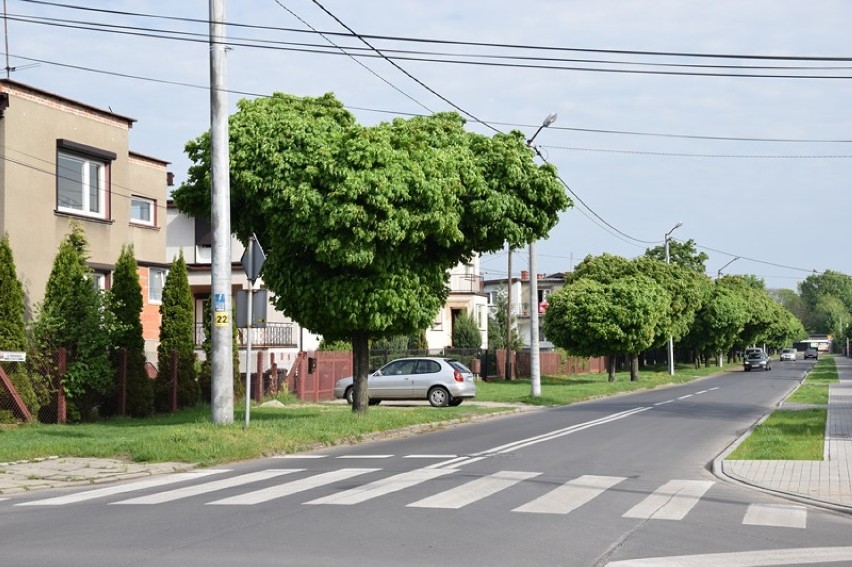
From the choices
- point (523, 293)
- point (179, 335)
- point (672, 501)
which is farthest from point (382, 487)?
point (523, 293)

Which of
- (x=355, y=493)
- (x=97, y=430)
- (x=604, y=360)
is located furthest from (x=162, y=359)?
(x=604, y=360)

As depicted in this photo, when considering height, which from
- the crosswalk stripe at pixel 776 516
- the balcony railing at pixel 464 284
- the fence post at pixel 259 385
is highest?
the balcony railing at pixel 464 284

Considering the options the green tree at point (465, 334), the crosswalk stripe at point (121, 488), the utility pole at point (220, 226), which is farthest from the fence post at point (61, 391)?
the green tree at point (465, 334)

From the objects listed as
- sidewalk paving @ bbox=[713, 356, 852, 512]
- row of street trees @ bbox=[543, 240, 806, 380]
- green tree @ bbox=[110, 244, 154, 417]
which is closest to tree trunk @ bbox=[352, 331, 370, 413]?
green tree @ bbox=[110, 244, 154, 417]

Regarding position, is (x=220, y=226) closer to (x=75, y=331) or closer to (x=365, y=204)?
(x=365, y=204)

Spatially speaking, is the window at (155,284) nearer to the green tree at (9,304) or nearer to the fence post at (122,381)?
the fence post at (122,381)

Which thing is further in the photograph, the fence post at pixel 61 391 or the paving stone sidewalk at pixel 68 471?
the fence post at pixel 61 391

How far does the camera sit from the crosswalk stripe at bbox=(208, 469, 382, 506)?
11305mm

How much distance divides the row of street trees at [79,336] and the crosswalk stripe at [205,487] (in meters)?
9.81

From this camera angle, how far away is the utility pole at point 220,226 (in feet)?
60.3

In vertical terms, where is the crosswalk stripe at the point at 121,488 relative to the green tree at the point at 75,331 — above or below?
below

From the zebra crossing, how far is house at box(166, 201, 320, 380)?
19215 mm

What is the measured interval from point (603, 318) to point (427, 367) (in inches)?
909

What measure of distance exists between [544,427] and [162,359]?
404 inches
